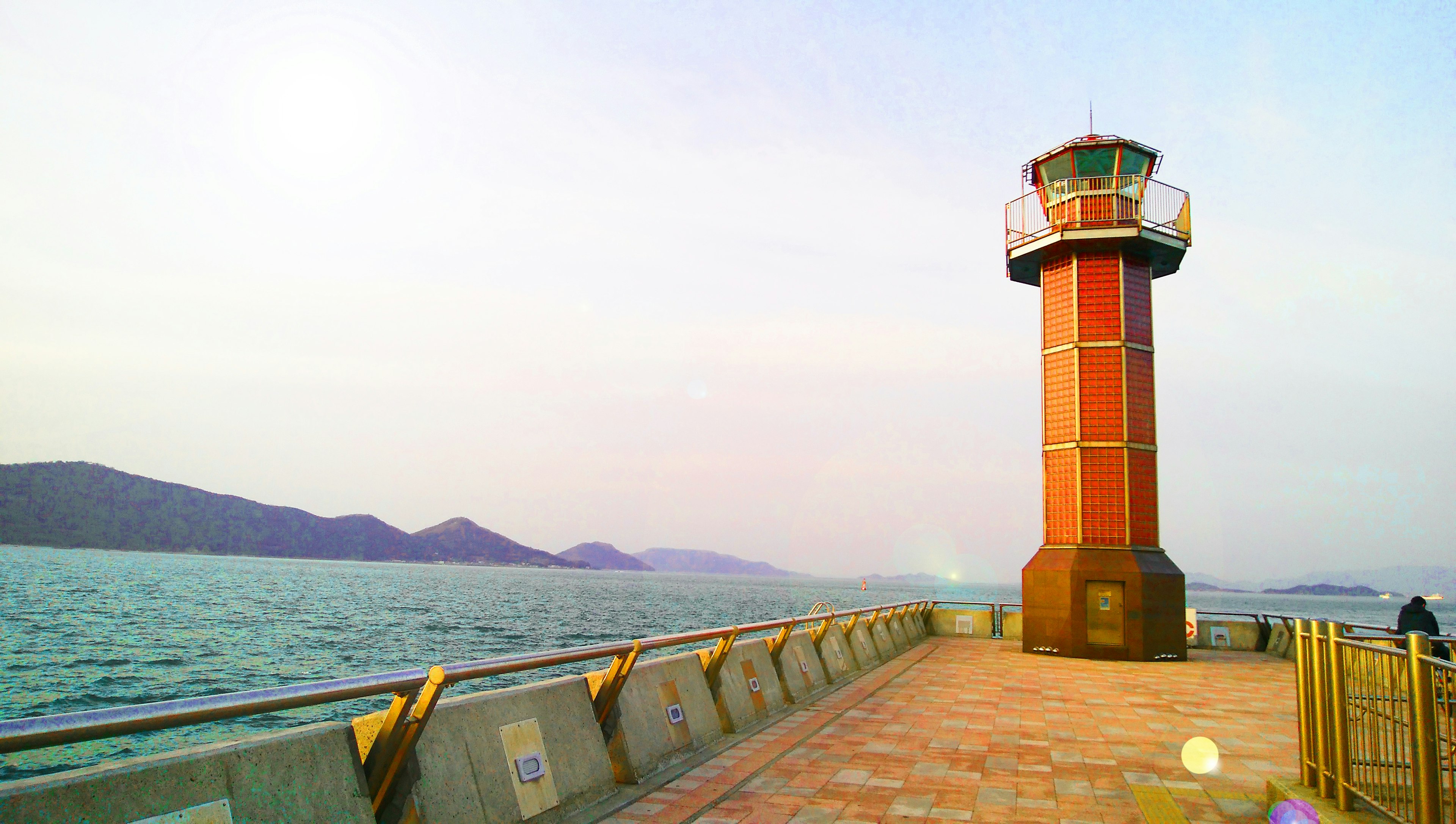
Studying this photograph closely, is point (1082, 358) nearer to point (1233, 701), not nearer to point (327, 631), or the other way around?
point (1233, 701)

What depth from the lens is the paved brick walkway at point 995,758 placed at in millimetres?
7258

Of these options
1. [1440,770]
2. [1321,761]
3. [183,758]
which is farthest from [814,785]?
Result: [183,758]

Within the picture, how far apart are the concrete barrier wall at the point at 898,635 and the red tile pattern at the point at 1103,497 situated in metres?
5.64

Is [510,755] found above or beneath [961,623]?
above

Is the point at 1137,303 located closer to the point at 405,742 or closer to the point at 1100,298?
the point at 1100,298

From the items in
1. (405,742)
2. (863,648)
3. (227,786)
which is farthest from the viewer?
(863,648)

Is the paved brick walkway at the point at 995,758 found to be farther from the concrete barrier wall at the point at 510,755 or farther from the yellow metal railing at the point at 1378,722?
the yellow metal railing at the point at 1378,722

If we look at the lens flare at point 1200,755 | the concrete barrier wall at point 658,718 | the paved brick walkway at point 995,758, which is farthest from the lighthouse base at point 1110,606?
the concrete barrier wall at point 658,718

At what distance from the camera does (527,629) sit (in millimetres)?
58438

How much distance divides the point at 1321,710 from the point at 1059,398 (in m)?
19.0

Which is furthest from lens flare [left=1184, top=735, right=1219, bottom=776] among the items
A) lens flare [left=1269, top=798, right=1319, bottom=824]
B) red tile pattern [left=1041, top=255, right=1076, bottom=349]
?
red tile pattern [left=1041, top=255, right=1076, bottom=349]

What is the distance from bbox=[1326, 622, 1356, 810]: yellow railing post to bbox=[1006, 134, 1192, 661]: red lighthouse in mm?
17720

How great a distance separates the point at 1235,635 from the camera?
27203mm

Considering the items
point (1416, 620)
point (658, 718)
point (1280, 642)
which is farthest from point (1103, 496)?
point (658, 718)
